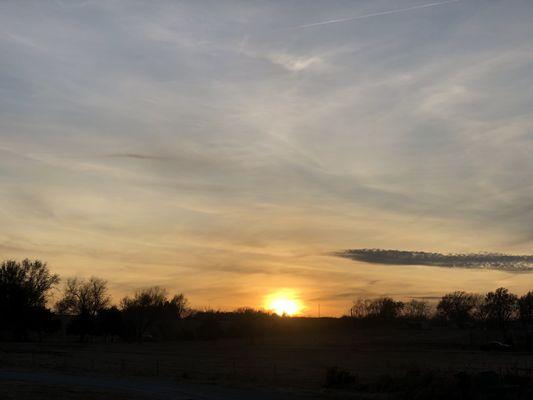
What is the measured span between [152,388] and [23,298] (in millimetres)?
99126

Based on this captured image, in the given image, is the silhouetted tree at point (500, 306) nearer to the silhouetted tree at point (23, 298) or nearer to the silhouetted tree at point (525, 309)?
the silhouetted tree at point (525, 309)

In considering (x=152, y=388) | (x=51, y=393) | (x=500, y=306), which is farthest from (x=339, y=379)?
(x=500, y=306)

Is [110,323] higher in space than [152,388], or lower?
higher

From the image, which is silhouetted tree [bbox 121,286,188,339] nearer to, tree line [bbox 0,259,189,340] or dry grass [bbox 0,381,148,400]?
tree line [bbox 0,259,189,340]

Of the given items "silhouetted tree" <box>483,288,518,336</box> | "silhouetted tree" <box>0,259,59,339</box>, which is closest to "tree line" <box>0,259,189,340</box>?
"silhouetted tree" <box>0,259,59,339</box>

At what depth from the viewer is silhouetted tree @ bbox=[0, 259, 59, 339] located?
12438cm

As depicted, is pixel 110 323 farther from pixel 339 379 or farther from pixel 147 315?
pixel 339 379

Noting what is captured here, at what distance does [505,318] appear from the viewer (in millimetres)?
161875

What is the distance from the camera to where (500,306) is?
164625 millimetres

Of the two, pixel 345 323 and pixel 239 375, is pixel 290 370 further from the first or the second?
pixel 345 323

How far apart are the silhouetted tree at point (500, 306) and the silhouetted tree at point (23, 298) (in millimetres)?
105676

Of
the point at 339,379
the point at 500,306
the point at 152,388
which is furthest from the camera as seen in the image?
the point at 500,306

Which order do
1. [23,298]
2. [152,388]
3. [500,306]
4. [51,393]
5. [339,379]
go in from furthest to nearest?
[500,306] < [23,298] < [339,379] < [152,388] < [51,393]

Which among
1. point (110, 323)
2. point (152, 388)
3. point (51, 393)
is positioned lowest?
point (152, 388)
